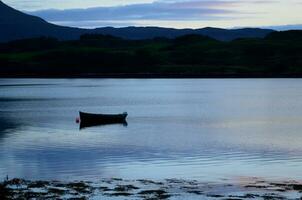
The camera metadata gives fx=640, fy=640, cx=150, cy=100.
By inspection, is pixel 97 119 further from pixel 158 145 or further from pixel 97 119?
pixel 158 145

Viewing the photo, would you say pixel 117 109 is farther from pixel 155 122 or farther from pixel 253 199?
pixel 253 199

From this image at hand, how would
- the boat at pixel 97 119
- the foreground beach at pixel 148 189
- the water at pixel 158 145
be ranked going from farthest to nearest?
the boat at pixel 97 119
the water at pixel 158 145
the foreground beach at pixel 148 189

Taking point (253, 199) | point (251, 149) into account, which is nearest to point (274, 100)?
point (251, 149)

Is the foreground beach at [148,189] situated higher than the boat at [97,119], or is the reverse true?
the foreground beach at [148,189]

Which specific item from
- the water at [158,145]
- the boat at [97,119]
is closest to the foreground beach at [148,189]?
the water at [158,145]

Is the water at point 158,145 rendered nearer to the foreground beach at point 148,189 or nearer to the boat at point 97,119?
the boat at point 97,119

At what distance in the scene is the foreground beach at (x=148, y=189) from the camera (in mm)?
28922

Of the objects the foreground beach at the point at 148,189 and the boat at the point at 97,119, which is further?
the boat at the point at 97,119

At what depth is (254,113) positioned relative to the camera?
8875cm

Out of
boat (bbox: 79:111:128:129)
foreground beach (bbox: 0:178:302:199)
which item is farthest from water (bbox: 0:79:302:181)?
foreground beach (bbox: 0:178:302:199)

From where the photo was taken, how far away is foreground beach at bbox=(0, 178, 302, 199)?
2892 centimetres

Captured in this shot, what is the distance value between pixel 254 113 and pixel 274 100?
2872 cm

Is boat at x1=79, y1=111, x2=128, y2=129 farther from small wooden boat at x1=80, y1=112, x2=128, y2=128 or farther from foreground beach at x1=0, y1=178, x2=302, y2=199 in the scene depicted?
foreground beach at x1=0, y1=178, x2=302, y2=199

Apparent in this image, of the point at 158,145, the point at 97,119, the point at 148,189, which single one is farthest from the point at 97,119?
the point at 148,189
